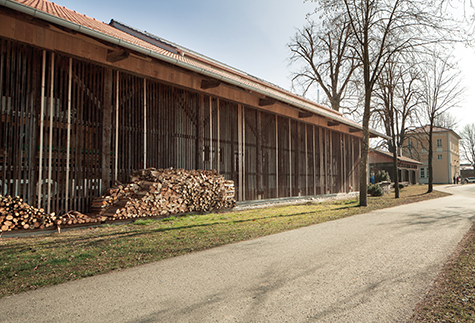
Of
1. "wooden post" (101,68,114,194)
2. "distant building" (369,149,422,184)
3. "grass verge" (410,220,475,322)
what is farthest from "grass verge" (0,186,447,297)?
"distant building" (369,149,422,184)

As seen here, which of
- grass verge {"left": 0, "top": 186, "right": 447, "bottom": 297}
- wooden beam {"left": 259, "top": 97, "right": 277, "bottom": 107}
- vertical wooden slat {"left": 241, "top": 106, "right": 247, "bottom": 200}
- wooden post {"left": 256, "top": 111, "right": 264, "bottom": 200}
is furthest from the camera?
wooden post {"left": 256, "top": 111, "right": 264, "bottom": 200}

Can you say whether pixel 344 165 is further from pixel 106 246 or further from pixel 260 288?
pixel 260 288

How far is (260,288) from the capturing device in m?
3.38

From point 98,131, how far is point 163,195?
2.41 metres

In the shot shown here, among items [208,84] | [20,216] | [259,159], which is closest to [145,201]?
[20,216]

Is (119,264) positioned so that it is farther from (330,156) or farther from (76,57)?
(330,156)

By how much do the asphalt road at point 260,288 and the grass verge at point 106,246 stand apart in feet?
1.17

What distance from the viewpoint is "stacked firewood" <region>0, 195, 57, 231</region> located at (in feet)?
19.9

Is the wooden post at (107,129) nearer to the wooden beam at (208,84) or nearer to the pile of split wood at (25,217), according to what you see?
the pile of split wood at (25,217)

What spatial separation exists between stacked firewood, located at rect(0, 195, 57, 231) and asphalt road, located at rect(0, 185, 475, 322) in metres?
3.65

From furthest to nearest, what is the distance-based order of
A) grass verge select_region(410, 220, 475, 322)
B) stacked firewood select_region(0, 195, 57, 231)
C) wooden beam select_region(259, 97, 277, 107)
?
wooden beam select_region(259, 97, 277, 107) < stacked firewood select_region(0, 195, 57, 231) < grass verge select_region(410, 220, 475, 322)

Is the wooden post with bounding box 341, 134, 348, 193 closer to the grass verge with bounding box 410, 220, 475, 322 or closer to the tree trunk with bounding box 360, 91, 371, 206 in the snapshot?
the tree trunk with bounding box 360, 91, 371, 206

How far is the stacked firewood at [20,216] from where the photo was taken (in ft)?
19.9

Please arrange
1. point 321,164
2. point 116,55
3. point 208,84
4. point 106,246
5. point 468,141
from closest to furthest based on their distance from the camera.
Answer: point 106,246 < point 116,55 < point 208,84 < point 321,164 < point 468,141
